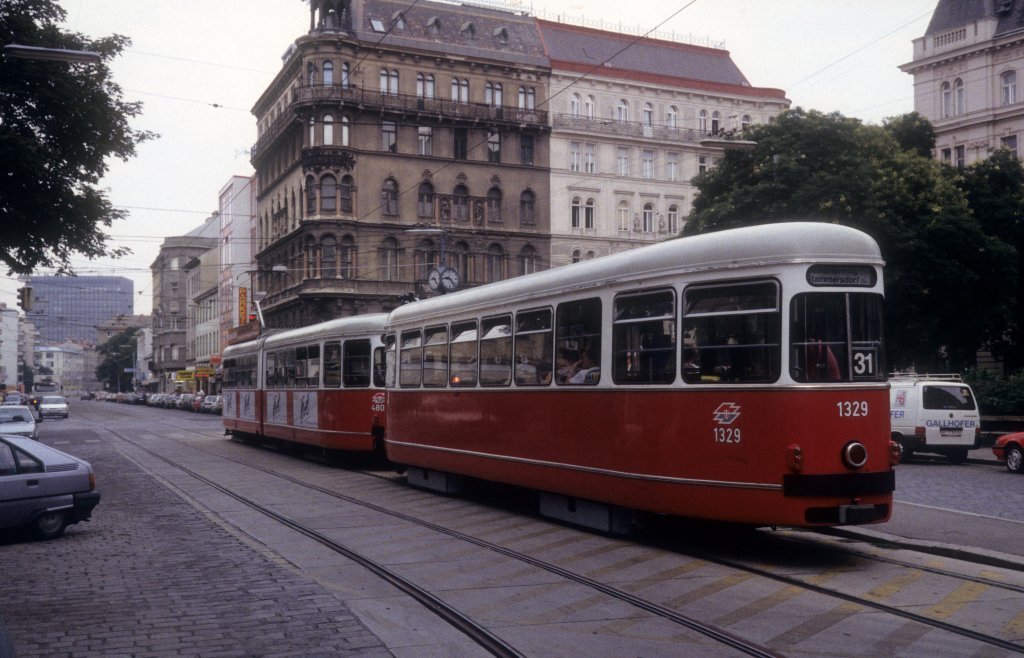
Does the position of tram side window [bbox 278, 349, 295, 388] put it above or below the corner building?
below

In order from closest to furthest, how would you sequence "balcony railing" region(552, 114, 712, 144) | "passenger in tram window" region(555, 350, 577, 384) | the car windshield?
"passenger in tram window" region(555, 350, 577, 384), the car windshield, "balcony railing" region(552, 114, 712, 144)

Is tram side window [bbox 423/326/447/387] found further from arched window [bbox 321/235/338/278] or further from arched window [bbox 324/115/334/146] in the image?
arched window [bbox 324/115/334/146]

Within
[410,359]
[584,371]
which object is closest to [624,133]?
[410,359]

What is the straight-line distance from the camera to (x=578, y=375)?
12.8m

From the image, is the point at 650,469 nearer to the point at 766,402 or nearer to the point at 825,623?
the point at 766,402

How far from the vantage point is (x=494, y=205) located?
205 ft

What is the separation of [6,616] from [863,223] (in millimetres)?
31983

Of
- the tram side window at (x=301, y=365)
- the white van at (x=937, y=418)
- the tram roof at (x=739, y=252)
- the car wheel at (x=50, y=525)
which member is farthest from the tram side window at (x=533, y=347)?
the white van at (x=937, y=418)

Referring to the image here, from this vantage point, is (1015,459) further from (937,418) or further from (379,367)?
(379,367)

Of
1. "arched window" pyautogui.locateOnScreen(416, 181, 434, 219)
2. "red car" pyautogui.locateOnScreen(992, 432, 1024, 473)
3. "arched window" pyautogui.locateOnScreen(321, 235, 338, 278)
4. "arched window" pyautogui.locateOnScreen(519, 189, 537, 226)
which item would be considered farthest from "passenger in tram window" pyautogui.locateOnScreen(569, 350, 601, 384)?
"arched window" pyautogui.locateOnScreen(519, 189, 537, 226)

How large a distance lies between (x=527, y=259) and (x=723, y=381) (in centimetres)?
5250

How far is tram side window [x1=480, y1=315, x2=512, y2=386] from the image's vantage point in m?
14.7

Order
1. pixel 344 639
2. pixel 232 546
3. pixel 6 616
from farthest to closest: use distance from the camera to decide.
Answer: pixel 232 546 → pixel 6 616 → pixel 344 639

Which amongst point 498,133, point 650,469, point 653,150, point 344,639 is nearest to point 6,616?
point 344,639
